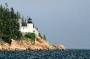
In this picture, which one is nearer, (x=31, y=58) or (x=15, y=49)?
(x=31, y=58)

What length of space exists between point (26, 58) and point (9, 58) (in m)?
4.26

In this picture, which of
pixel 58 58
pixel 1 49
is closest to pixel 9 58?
pixel 58 58

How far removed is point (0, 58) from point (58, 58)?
13.7 meters

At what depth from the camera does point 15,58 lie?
131 m

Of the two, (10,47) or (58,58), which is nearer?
(58,58)

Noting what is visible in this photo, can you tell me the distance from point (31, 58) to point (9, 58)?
5685 millimetres

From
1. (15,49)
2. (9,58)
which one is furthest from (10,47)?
(9,58)

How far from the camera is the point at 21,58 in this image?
5133 inches

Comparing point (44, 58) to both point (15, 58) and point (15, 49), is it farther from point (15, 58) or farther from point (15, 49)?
point (15, 49)

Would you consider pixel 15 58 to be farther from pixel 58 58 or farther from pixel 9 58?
pixel 58 58

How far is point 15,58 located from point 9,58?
1492 mm

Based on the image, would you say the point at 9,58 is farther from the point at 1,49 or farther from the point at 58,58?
the point at 1,49

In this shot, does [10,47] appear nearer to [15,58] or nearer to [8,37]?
[8,37]

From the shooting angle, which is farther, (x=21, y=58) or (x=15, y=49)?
(x=15, y=49)
